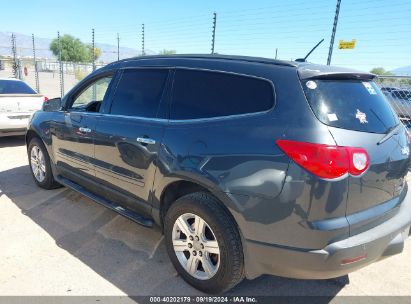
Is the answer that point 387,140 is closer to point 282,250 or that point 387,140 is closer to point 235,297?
point 282,250

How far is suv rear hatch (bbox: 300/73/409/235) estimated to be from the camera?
220cm

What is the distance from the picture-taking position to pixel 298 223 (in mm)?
2160

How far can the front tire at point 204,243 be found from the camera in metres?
2.46

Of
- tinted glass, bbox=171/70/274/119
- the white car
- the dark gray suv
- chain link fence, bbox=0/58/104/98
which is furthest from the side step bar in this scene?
chain link fence, bbox=0/58/104/98

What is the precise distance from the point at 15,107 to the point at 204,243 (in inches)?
241

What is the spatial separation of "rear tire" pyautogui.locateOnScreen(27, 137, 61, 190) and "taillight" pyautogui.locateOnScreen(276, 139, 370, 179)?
142 inches

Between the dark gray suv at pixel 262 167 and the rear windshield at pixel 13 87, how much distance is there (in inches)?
214

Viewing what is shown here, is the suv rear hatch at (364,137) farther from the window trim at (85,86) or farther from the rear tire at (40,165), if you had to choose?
the rear tire at (40,165)

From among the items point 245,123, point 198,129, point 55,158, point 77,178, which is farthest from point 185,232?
point 55,158

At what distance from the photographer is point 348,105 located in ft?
7.81

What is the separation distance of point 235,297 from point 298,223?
943 mm

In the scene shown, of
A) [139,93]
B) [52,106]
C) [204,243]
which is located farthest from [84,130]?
[204,243]

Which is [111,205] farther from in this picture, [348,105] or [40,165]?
[348,105]

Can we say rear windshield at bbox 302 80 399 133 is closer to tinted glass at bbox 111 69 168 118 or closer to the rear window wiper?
the rear window wiper
